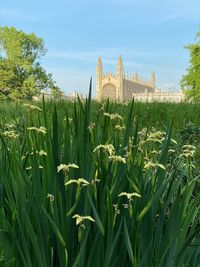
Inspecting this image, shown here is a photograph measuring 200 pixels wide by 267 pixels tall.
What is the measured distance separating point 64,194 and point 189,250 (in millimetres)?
671

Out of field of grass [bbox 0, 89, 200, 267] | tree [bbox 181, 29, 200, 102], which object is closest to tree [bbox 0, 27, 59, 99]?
tree [bbox 181, 29, 200, 102]

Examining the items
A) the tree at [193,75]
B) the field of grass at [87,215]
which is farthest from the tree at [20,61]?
the field of grass at [87,215]

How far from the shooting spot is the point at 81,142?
1970 mm

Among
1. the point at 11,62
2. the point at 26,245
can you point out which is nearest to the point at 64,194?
the point at 26,245

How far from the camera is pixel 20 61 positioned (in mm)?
59062

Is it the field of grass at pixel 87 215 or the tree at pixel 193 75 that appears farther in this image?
the tree at pixel 193 75

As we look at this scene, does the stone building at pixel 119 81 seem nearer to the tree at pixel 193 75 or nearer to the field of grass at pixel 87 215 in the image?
the tree at pixel 193 75

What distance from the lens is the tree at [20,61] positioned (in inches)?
2213

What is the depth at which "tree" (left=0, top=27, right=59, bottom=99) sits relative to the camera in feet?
184

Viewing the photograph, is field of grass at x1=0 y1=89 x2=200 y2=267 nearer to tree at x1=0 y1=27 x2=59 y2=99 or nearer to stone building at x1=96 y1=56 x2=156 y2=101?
tree at x1=0 y1=27 x2=59 y2=99

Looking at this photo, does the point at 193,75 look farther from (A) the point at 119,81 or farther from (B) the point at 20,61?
(A) the point at 119,81

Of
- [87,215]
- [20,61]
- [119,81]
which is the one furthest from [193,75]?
[119,81]

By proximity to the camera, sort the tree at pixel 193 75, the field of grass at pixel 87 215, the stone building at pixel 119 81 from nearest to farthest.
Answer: the field of grass at pixel 87 215, the tree at pixel 193 75, the stone building at pixel 119 81

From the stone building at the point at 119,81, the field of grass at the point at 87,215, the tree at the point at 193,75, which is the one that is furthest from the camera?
the stone building at the point at 119,81
